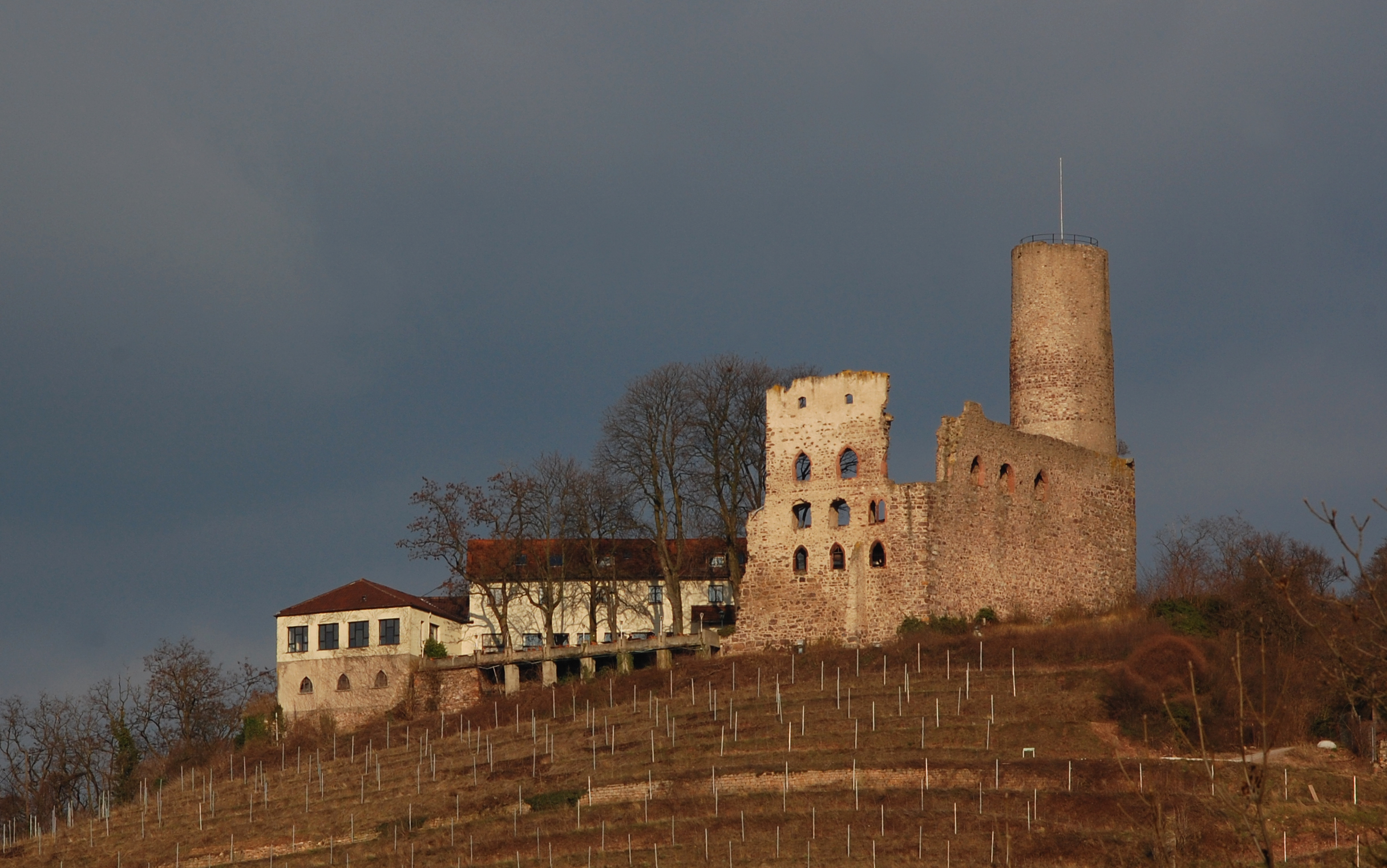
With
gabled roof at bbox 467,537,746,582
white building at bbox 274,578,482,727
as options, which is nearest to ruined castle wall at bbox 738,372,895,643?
gabled roof at bbox 467,537,746,582

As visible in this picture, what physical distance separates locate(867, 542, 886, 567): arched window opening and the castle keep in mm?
38

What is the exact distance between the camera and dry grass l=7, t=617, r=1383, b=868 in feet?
108

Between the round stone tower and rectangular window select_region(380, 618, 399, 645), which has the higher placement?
the round stone tower

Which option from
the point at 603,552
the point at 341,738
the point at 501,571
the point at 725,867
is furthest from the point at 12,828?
the point at 725,867

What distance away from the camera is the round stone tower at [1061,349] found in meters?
55.7

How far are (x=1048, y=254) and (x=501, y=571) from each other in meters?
21.5

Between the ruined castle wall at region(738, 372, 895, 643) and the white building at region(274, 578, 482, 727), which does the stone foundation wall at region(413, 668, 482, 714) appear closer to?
the white building at region(274, 578, 482, 727)

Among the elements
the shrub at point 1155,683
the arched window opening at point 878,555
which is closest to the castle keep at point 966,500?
the arched window opening at point 878,555

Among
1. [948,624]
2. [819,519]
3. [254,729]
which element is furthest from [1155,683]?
[254,729]

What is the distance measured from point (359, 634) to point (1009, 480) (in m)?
22.9

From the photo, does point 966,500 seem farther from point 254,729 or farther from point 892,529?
point 254,729

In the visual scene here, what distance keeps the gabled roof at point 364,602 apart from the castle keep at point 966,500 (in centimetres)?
1368

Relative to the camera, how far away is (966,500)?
5175 cm

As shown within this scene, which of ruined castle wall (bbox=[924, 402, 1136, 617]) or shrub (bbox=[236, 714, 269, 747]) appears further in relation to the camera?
shrub (bbox=[236, 714, 269, 747])
